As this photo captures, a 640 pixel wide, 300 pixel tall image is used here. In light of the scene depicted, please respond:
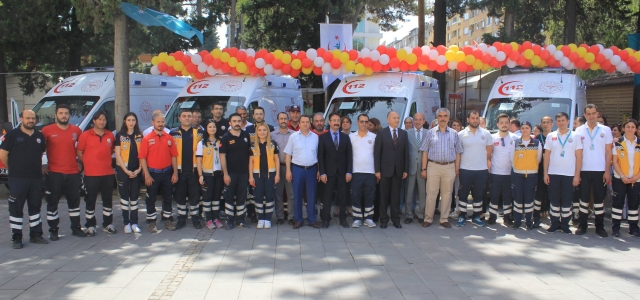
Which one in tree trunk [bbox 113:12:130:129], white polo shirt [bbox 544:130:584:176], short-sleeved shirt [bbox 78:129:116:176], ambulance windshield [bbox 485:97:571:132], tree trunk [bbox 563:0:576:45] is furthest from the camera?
tree trunk [bbox 563:0:576:45]

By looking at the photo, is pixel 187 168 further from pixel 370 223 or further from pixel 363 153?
pixel 370 223

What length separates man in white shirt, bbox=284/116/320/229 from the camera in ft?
27.0

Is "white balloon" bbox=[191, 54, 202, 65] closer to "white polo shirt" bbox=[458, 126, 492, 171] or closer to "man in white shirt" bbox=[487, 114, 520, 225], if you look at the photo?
"white polo shirt" bbox=[458, 126, 492, 171]

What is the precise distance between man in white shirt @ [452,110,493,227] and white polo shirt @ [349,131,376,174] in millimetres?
1450

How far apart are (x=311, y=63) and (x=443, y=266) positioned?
6715 mm

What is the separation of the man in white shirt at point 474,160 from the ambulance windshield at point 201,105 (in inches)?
186

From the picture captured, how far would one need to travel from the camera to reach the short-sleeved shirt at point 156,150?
7875mm

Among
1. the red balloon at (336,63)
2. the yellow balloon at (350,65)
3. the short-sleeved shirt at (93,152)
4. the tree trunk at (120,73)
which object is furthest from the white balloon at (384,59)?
the short-sleeved shirt at (93,152)

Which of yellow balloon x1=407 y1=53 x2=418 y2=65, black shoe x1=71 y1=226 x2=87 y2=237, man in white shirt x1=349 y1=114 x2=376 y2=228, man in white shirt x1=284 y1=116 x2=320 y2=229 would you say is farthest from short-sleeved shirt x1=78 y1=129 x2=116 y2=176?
yellow balloon x1=407 y1=53 x2=418 y2=65

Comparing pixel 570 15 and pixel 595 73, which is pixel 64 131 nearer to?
pixel 570 15

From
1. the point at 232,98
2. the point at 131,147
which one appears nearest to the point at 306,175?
the point at 131,147

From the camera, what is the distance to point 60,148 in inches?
295

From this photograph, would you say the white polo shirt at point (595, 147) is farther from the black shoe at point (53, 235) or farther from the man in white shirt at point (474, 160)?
the black shoe at point (53, 235)

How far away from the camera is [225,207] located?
8.34 meters
